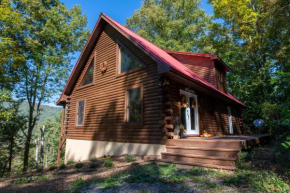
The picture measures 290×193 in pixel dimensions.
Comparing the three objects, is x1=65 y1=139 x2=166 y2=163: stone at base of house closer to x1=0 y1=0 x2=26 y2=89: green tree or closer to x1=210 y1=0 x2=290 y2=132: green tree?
x1=0 y1=0 x2=26 y2=89: green tree

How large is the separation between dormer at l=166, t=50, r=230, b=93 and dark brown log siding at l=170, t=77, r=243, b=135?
1519 mm

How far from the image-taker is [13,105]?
16500 millimetres

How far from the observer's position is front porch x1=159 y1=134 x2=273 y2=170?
452 centimetres

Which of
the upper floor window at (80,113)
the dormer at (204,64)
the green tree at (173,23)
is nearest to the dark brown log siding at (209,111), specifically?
the dormer at (204,64)

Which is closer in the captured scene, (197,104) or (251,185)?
(251,185)

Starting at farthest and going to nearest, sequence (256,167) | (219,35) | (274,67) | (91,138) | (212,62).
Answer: (219,35) → (274,67) → (212,62) → (91,138) → (256,167)

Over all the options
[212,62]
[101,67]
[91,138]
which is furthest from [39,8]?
[212,62]

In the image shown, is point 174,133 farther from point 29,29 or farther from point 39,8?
point 39,8

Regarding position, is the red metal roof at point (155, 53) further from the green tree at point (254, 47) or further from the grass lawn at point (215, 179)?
the green tree at point (254, 47)

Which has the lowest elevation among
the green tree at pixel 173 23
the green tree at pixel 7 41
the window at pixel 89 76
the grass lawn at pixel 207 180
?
the grass lawn at pixel 207 180

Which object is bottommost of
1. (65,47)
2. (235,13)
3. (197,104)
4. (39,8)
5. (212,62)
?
(197,104)

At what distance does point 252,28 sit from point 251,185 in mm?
17241

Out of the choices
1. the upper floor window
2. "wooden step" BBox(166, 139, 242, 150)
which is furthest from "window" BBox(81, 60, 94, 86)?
"wooden step" BBox(166, 139, 242, 150)

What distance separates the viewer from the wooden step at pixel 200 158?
4.42 metres
